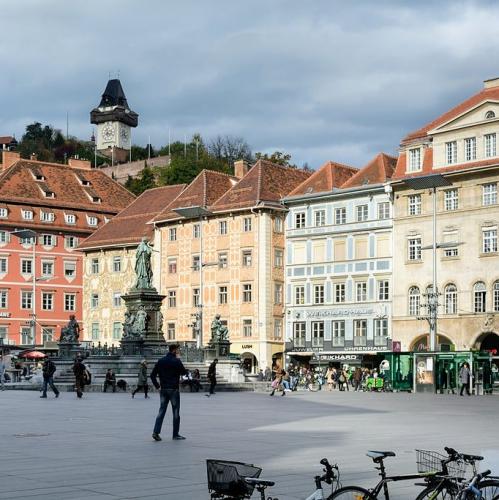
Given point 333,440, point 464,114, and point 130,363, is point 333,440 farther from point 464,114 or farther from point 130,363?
point 464,114

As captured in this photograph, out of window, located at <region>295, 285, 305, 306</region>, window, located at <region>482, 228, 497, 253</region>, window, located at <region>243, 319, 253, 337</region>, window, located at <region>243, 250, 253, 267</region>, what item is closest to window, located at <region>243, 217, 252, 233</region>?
window, located at <region>243, 250, 253, 267</region>

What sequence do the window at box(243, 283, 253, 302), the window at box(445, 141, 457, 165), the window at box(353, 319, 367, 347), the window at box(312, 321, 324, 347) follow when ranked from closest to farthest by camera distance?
the window at box(445, 141, 457, 165) < the window at box(353, 319, 367, 347) < the window at box(312, 321, 324, 347) < the window at box(243, 283, 253, 302)

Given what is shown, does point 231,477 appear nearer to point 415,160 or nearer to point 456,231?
point 456,231

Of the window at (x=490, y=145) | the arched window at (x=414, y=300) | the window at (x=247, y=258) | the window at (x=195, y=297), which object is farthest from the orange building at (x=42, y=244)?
the window at (x=490, y=145)

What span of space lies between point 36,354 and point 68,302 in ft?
85.9

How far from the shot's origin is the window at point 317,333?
76.3 meters

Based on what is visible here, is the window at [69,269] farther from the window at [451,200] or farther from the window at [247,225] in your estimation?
the window at [451,200]

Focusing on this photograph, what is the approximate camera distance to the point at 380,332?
72.4 meters

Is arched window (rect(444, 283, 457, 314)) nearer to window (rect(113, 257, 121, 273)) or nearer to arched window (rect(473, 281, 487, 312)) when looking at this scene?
arched window (rect(473, 281, 487, 312))

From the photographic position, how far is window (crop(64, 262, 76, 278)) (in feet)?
312

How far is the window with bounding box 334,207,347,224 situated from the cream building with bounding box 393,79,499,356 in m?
4.86

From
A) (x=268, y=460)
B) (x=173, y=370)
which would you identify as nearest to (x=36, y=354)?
(x=173, y=370)

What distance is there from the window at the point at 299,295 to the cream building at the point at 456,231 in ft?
28.6

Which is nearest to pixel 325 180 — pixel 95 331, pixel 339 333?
pixel 339 333
